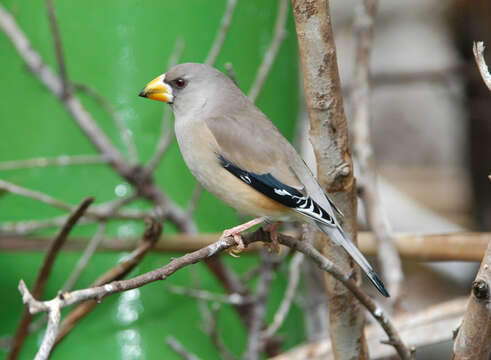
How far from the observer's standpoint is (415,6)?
3.90m

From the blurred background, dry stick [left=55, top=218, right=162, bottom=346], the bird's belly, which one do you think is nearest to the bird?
the bird's belly

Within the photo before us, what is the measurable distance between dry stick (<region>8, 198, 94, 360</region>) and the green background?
14.5 inches

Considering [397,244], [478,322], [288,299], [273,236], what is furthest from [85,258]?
[478,322]

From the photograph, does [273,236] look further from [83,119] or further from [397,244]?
[83,119]

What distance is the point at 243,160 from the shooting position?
1.30 metres

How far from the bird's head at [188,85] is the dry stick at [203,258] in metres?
0.32

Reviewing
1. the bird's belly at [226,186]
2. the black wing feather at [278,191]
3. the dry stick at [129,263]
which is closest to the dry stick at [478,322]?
the black wing feather at [278,191]

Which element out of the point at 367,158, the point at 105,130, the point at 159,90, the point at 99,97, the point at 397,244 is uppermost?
the point at 159,90

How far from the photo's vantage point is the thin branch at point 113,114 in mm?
1859

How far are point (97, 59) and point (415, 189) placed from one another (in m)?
2.50

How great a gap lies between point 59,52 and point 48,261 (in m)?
0.68

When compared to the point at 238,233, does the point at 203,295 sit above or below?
below

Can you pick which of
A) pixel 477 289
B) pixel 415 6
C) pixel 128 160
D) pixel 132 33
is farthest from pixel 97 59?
pixel 415 6

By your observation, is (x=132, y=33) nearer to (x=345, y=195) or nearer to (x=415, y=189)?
(x=345, y=195)
